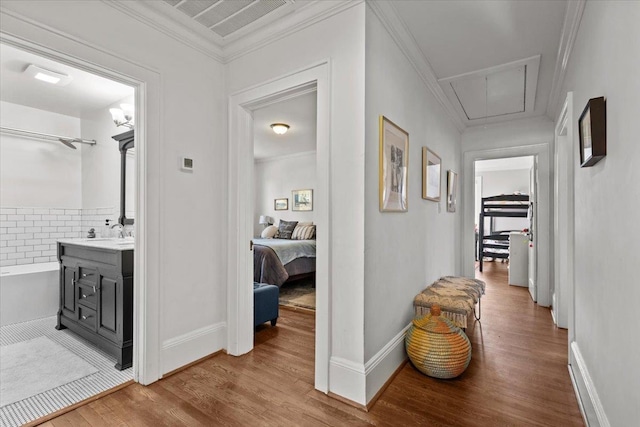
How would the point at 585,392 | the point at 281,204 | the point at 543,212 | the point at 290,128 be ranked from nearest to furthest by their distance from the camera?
the point at 585,392 → the point at 543,212 → the point at 290,128 → the point at 281,204

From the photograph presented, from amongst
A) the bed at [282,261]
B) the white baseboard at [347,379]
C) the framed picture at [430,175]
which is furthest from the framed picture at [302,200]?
the white baseboard at [347,379]

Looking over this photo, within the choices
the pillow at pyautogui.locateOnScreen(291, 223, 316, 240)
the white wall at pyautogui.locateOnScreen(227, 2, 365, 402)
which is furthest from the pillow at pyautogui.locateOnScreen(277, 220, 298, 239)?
the white wall at pyautogui.locateOnScreen(227, 2, 365, 402)

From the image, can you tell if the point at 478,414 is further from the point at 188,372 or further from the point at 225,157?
the point at 225,157

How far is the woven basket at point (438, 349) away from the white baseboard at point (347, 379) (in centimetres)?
57

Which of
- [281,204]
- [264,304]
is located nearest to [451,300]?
[264,304]

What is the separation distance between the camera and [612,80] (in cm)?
139

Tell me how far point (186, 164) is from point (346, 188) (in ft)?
4.15

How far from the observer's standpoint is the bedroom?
4.45 meters

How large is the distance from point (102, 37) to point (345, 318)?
2.31m

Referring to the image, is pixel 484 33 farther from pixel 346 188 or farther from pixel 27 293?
pixel 27 293

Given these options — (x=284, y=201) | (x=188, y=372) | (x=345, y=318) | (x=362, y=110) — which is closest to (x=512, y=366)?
(x=345, y=318)

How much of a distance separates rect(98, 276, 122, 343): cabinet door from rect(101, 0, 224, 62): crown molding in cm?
187

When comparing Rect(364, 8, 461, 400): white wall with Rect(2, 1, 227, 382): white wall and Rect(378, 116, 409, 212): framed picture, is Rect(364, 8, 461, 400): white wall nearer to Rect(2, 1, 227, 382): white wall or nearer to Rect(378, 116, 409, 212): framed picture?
Rect(378, 116, 409, 212): framed picture

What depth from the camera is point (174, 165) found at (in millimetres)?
2287
